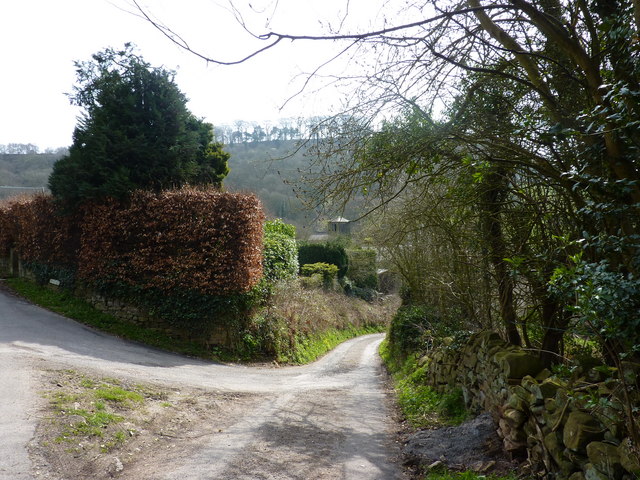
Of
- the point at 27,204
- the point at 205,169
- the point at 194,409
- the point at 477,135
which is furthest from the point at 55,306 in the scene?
the point at 477,135

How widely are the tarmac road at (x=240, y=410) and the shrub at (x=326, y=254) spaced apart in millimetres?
16692

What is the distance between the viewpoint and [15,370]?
7.63m

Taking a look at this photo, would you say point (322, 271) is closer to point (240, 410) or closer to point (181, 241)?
point (181, 241)

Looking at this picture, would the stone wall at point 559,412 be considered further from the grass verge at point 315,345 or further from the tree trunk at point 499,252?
the grass verge at point 315,345

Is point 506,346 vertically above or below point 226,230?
below

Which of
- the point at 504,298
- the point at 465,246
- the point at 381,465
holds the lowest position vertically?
the point at 381,465

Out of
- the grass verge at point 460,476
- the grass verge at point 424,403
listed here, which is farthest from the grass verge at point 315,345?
the grass verge at point 460,476

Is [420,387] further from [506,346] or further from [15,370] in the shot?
[15,370]

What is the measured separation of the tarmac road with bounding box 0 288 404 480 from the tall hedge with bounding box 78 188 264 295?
1997 millimetres

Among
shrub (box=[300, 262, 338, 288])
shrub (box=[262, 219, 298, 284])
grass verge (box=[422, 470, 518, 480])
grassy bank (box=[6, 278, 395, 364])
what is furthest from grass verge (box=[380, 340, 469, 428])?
shrub (box=[300, 262, 338, 288])

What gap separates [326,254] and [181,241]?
63.7 ft

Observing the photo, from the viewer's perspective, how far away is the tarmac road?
5.42 m

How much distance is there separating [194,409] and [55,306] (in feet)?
32.6

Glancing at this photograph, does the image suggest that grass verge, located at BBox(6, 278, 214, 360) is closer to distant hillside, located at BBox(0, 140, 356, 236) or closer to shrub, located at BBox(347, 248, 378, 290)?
distant hillside, located at BBox(0, 140, 356, 236)
